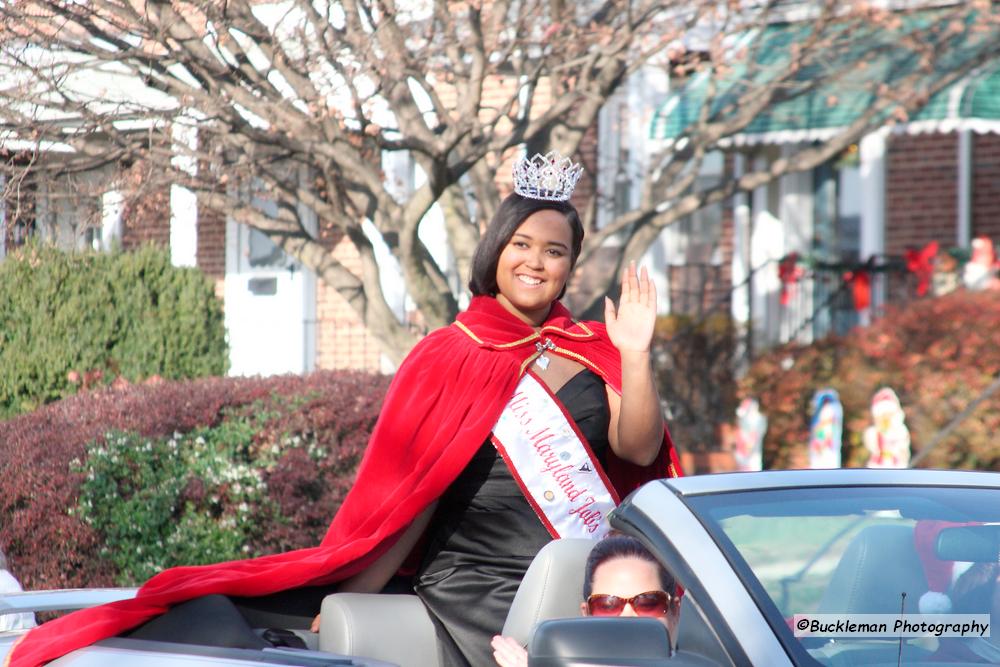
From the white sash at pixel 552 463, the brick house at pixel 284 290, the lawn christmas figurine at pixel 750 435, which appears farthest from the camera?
the brick house at pixel 284 290

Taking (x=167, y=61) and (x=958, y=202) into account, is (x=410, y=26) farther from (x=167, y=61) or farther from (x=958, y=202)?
(x=958, y=202)

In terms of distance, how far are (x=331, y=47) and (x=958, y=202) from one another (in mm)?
8121

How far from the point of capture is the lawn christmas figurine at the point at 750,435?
11008mm

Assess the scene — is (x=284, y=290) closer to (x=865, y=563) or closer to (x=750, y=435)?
(x=750, y=435)

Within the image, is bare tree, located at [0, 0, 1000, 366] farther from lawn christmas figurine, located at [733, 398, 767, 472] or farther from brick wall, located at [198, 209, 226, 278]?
brick wall, located at [198, 209, 226, 278]

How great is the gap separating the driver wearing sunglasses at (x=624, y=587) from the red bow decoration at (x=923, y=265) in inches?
376

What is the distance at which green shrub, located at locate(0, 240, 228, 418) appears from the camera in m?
8.60

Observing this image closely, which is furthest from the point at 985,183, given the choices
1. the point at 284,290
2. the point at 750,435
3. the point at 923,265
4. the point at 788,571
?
the point at 788,571

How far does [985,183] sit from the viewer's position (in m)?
13.5

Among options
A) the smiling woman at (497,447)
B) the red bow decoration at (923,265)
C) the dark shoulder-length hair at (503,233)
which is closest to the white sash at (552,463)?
the smiling woman at (497,447)

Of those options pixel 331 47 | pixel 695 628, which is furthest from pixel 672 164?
pixel 695 628

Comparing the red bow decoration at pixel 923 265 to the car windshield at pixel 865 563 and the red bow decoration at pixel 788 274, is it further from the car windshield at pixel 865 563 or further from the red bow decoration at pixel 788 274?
the car windshield at pixel 865 563

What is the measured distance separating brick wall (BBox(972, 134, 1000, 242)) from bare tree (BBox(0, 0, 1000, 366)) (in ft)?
11.9

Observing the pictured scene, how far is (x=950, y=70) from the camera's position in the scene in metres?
10.4
